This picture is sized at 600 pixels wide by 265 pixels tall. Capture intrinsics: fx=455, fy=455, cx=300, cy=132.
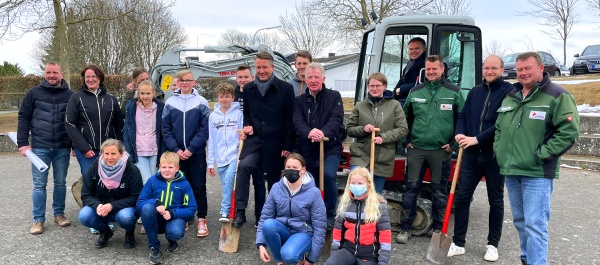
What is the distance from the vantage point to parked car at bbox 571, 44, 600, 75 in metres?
18.7

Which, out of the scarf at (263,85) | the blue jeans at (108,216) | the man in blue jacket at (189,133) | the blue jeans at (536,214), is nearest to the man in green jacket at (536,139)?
the blue jeans at (536,214)

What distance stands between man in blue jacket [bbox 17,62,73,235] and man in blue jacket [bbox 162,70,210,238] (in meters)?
1.23

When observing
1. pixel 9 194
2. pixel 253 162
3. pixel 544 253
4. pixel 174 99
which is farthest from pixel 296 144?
pixel 9 194

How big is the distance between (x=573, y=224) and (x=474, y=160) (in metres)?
2.42

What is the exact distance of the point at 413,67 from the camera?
5406 mm

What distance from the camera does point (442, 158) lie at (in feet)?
15.6

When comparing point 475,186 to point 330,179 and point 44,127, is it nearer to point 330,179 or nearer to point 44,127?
point 330,179

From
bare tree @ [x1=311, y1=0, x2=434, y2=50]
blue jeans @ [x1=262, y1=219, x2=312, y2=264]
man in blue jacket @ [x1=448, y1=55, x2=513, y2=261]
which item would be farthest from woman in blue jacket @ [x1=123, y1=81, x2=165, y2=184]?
bare tree @ [x1=311, y1=0, x2=434, y2=50]

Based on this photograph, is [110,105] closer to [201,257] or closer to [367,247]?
[201,257]

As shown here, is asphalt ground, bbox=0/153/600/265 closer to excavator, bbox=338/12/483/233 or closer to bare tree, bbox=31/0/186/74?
excavator, bbox=338/12/483/233

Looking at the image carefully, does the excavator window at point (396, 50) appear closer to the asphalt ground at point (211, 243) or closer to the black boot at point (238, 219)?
the asphalt ground at point (211, 243)

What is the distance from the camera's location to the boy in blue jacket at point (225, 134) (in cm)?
512

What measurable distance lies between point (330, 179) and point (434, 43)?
2.04 meters

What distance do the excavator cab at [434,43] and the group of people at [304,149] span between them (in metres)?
0.23
